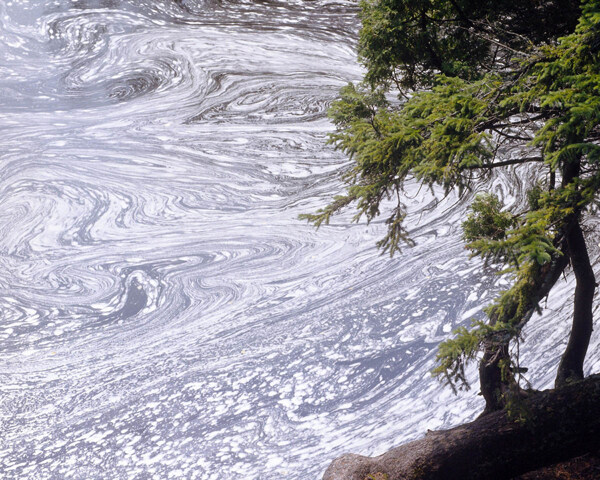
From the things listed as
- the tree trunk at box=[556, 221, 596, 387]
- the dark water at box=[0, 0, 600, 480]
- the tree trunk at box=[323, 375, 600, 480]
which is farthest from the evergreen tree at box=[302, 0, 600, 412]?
the dark water at box=[0, 0, 600, 480]

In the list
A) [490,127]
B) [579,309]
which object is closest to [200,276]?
[579,309]

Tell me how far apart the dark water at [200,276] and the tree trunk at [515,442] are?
2.93 ft

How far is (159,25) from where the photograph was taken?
7.61m

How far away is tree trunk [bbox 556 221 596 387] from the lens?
2.39m

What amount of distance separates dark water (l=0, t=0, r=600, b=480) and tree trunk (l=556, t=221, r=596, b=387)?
0.79 meters

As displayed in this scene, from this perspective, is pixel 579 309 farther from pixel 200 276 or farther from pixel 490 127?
pixel 200 276

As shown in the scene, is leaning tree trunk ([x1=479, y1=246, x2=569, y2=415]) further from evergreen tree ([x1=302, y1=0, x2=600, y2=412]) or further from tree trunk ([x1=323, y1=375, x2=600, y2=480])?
tree trunk ([x1=323, y1=375, x2=600, y2=480])

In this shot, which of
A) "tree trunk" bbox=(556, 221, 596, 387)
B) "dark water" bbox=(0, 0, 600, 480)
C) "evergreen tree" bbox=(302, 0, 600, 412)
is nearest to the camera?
"evergreen tree" bbox=(302, 0, 600, 412)

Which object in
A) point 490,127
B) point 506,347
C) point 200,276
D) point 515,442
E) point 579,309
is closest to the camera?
point 490,127

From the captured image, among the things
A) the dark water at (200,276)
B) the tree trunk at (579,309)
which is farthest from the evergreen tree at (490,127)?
the dark water at (200,276)

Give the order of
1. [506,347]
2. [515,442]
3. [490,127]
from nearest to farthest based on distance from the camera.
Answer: [490,127], [506,347], [515,442]

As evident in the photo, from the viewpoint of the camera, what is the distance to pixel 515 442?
223cm

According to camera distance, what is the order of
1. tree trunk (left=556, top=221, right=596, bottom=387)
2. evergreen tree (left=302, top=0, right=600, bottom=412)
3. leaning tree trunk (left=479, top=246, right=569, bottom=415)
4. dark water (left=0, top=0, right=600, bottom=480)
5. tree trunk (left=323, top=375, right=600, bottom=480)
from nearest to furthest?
1. evergreen tree (left=302, top=0, right=600, bottom=412)
2. leaning tree trunk (left=479, top=246, right=569, bottom=415)
3. tree trunk (left=323, top=375, right=600, bottom=480)
4. tree trunk (left=556, top=221, right=596, bottom=387)
5. dark water (left=0, top=0, right=600, bottom=480)

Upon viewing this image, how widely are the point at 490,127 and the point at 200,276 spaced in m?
3.18
